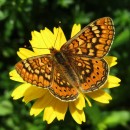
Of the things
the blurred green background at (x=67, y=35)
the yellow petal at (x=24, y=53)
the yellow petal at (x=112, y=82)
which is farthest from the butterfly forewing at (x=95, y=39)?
the blurred green background at (x=67, y=35)

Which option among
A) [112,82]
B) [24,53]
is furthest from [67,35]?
[112,82]

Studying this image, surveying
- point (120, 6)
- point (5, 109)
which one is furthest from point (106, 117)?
point (120, 6)

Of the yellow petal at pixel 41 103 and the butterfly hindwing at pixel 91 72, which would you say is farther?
the yellow petal at pixel 41 103

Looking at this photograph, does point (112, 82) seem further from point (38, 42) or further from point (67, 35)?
point (67, 35)

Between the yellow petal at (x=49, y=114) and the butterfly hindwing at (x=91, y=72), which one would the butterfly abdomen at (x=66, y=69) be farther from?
the yellow petal at (x=49, y=114)

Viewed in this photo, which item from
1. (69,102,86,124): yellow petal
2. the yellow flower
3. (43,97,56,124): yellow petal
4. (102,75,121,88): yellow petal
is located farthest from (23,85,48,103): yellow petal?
(102,75,121,88): yellow petal

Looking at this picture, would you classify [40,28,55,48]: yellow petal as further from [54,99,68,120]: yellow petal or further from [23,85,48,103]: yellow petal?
[54,99,68,120]: yellow petal

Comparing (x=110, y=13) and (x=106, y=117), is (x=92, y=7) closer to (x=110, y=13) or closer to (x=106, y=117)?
(x=110, y=13)
